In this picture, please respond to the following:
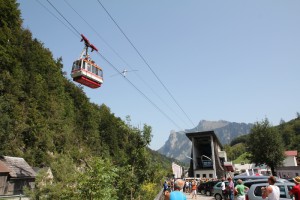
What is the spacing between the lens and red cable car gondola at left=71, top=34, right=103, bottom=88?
2273cm

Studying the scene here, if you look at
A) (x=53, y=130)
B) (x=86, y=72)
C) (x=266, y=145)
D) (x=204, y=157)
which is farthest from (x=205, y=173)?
(x=86, y=72)

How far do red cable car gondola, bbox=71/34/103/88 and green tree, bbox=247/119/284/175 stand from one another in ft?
109

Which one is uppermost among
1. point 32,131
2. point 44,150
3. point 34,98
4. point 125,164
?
point 34,98

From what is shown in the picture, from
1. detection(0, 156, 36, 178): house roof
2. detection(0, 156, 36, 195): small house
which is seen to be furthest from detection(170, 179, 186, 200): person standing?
detection(0, 156, 36, 178): house roof

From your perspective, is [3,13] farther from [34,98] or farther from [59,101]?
[59,101]

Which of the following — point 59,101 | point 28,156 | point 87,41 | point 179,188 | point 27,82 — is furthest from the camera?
point 59,101

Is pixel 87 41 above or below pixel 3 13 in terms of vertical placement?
below

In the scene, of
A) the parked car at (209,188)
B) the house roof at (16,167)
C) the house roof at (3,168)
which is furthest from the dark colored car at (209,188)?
the house roof at (16,167)

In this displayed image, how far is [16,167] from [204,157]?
150ft

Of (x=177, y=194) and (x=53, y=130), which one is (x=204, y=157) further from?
(x=177, y=194)

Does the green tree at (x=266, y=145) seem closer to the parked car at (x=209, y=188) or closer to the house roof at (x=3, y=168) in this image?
the parked car at (x=209, y=188)

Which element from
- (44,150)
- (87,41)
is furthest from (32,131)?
(87,41)

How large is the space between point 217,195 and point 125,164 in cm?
888

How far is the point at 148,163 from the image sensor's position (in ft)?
79.7
